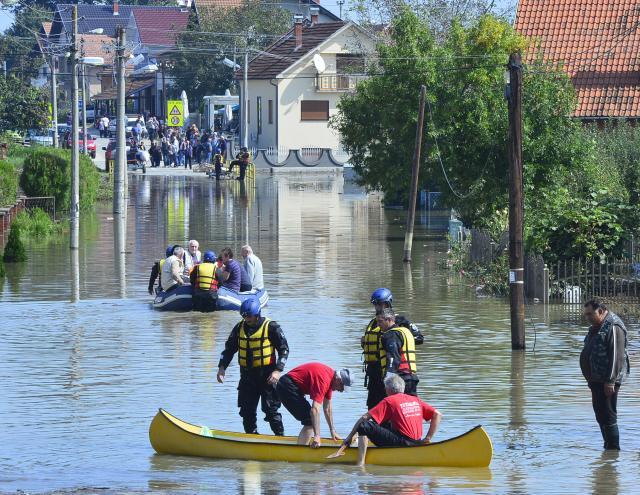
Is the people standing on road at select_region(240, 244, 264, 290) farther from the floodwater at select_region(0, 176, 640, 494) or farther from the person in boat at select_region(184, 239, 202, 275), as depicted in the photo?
the person in boat at select_region(184, 239, 202, 275)

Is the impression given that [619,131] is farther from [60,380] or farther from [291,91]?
[291,91]

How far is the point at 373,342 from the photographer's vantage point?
15.2 meters

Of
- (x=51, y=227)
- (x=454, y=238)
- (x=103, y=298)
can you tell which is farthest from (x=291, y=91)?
(x=103, y=298)

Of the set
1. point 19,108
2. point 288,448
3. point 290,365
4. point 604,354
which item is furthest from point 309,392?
point 19,108

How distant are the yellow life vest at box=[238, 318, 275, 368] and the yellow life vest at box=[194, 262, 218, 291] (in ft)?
35.6

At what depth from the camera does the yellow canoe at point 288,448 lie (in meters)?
14.2

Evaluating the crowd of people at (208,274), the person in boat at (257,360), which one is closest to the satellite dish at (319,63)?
the crowd of people at (208,274)

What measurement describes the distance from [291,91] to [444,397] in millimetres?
Answer: 67130

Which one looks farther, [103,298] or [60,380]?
[103,298]

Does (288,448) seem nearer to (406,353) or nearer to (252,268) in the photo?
(406,353)

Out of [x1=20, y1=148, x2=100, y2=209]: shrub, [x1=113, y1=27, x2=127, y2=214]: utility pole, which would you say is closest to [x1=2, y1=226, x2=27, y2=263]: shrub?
[x1=20, y1=148, x2=100, y2=209]: shrub

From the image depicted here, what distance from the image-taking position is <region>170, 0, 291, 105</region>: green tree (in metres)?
97.4

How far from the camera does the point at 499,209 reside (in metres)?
37.8

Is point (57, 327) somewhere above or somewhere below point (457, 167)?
below
